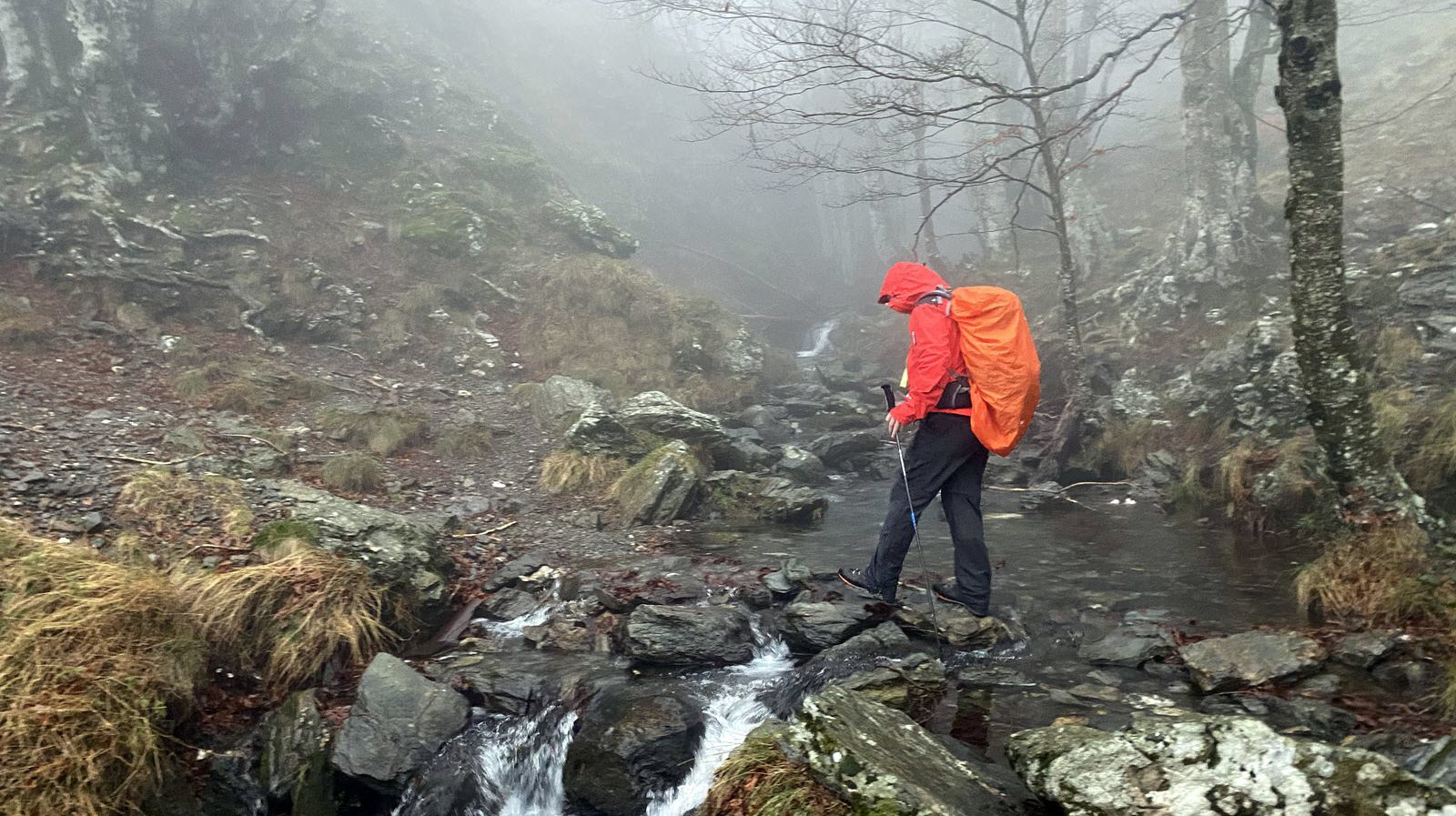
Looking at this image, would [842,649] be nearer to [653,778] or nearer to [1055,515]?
[653,778]

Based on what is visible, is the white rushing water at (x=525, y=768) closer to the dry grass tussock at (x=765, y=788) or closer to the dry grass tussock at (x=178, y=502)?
the dry grass tussock at (x=765, y=788)

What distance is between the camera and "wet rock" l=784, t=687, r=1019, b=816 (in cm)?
337

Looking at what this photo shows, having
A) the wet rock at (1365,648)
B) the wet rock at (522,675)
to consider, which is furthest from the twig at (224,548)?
the wet rock at (1365,648)

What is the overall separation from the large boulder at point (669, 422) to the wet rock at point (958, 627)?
18.9 feet

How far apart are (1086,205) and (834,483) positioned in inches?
433

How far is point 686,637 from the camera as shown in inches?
233

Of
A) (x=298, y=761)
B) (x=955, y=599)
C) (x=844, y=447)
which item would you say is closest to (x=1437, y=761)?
(x=955, y=599)

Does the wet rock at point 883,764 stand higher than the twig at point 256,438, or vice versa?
the twig at point 256,438

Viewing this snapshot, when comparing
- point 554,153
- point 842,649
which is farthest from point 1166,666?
point 554,153

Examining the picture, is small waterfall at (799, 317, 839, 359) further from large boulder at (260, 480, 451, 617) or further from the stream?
large boulder at (260, 480, 451, 617)

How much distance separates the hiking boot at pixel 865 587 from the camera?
654 cm

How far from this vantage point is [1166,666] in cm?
517

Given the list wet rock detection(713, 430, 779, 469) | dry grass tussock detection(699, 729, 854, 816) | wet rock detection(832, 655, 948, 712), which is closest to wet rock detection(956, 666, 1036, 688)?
wet rock detection(832, 655, 948, 712)

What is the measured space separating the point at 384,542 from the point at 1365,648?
7164 millimetres
